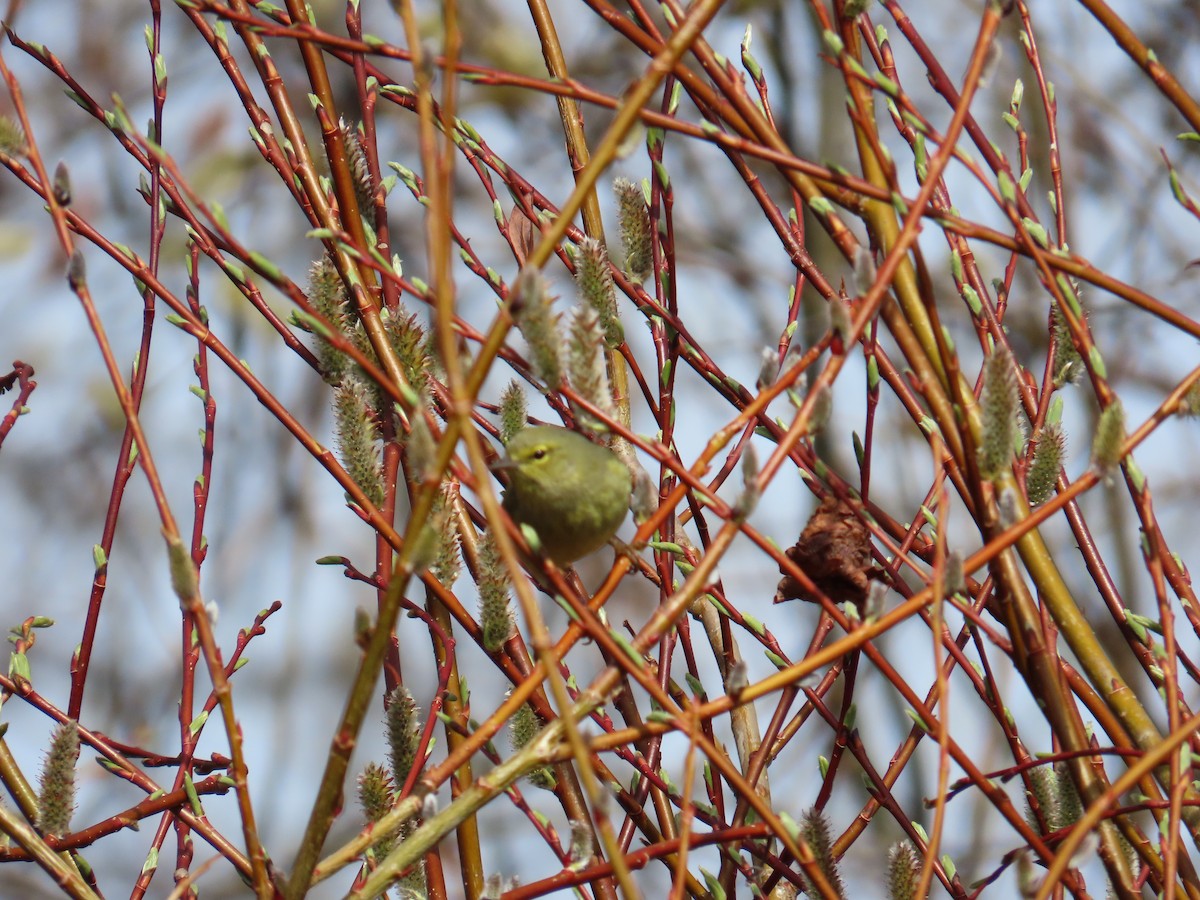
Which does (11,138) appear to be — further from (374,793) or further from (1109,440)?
(1109,440)

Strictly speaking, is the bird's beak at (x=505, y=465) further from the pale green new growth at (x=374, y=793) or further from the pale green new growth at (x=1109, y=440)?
the pale green new growth at (x=1109, y=440)

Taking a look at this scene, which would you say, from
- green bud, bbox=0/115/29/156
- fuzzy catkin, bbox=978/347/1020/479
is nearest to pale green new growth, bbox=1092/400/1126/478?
fuzzy catkin, bbox=978/347/1020/479

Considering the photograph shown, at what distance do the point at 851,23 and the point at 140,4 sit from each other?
30.5 ft

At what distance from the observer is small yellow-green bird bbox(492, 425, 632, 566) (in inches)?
106

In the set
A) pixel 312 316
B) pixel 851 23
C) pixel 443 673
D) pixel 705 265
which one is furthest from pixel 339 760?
pixel 705 265

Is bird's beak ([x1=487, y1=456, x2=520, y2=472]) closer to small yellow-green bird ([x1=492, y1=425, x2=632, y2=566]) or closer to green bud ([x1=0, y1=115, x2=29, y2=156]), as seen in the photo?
small yellow-green bird ([x1=492, y1=425, x2=632, y2=566])

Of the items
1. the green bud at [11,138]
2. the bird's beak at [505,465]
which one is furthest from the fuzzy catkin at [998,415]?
the green bud at [11,138]

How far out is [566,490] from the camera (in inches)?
106

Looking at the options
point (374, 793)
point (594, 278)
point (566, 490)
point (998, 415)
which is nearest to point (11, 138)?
point (594, 278)

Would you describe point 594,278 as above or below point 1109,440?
above

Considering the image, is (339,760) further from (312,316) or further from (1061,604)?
(1061,604)

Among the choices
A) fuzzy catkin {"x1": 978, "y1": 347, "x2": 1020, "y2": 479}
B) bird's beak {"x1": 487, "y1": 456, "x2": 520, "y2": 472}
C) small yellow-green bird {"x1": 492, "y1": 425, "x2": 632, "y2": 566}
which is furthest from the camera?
small yellow-green bird {"x1": 492, "y1": 425, "x2": 632, "y2": 566}

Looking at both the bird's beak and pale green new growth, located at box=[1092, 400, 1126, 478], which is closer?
pale green new growth, located at box=[1092, 400, 1126, 478]

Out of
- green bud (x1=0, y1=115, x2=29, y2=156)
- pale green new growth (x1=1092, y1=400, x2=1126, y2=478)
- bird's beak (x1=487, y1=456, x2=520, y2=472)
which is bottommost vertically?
pale green new growth (x1=1092, y1=400, x2=1126, y2=478)
